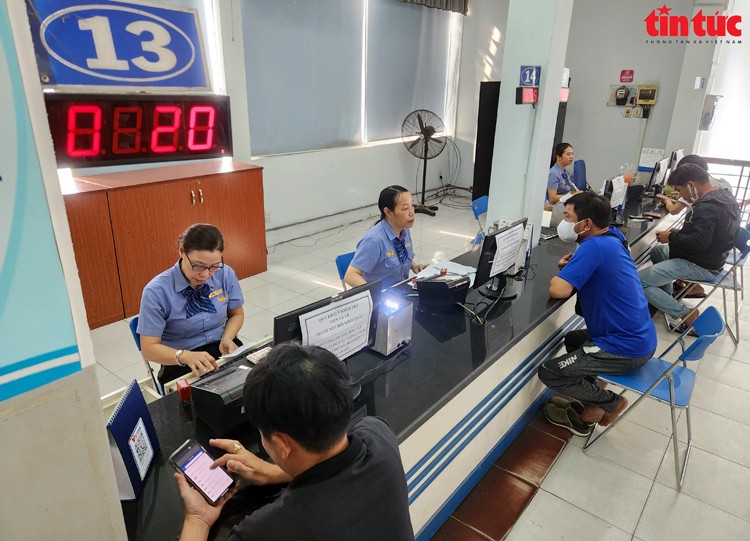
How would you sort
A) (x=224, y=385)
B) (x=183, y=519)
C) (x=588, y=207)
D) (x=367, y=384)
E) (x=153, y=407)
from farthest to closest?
1. (x=588, y=207)
2. (x=367, y=384)
3. (x=153, y=407)
4. (x=224, y=385)
5. (x=183, y=519)

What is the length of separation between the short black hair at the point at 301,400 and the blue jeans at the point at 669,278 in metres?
3.55

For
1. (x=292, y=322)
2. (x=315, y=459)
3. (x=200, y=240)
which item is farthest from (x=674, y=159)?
(x=315, y=459)

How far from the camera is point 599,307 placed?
2602 mm

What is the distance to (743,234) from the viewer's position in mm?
3971

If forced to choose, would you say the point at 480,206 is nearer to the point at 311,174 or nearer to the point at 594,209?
the point at 594,209

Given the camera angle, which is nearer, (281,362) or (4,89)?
(4,89)

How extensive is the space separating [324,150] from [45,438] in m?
5.78

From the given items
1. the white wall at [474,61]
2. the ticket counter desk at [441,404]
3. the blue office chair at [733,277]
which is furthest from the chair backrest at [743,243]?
the white wall at [474,61]

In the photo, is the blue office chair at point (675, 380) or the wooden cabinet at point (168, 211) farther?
the wooden cabinet at point (168, 211)

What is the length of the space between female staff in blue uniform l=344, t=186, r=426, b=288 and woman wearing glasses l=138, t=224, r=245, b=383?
734 millimetres

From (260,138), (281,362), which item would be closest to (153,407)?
(281,362)

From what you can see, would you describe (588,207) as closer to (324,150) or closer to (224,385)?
(224,385)

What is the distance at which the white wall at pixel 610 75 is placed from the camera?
6781 millimetres

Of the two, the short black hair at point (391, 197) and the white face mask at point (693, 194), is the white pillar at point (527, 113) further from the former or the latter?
the white face mask at point (693, 194)
